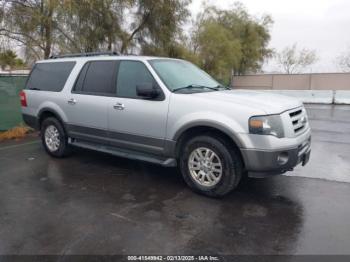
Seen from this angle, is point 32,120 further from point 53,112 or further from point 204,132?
point 204,132

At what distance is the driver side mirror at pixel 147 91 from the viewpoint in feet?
13.6

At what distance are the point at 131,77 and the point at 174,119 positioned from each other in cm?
109

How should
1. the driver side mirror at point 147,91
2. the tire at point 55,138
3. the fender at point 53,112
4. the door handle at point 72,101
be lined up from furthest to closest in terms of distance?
the tire at point 55,138 < the fender at point 53,112 < the door handle at point 72,101 < the driver side mirror at point 147,91

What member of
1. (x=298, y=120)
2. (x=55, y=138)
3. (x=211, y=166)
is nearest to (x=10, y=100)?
(x=55, y=138)

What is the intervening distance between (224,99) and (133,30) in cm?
1006

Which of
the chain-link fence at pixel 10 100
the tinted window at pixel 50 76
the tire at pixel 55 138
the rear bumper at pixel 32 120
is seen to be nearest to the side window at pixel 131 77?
the tinted window at pixel 50 76

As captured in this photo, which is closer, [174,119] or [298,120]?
[298,120]

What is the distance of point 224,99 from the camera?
12.9ft

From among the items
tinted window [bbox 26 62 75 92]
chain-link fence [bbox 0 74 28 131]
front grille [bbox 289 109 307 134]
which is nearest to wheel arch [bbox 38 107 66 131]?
tinted window [bbox 26 62 75 92]

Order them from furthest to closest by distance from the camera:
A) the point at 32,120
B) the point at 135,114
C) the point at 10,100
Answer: the point at 10,100 < the point at 32,120 < the point at 135,114

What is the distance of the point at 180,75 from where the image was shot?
469 centimetres

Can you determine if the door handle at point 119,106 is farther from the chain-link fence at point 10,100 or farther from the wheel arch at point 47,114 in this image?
the chain-link fence at point 10,100

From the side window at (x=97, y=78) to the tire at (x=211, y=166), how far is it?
1683mm

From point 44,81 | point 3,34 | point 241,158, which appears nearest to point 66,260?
point 241,158
